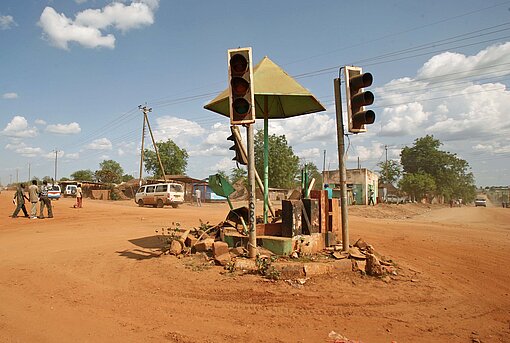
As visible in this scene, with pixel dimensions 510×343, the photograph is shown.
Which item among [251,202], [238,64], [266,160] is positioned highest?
[238,64]

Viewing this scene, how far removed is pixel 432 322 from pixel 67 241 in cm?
861

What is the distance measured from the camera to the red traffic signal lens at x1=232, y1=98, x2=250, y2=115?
5.54m

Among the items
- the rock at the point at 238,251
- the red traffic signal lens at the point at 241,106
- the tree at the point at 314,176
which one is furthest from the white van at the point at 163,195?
the red traffic signal lens at the point at 241,106

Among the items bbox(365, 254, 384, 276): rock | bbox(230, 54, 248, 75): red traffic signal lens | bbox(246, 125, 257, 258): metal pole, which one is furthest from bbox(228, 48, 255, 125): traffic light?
bbox(365, 254, 384, 276): rock

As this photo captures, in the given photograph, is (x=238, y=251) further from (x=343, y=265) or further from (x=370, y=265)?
(x=370, y=265)

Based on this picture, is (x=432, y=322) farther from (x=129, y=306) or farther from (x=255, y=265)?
(x=129, y=306)

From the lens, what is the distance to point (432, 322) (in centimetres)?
401

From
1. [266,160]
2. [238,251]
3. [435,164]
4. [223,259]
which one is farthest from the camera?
[435,164]

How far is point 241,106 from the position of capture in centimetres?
556

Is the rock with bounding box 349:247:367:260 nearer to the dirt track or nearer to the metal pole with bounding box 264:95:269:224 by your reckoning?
the dirt track

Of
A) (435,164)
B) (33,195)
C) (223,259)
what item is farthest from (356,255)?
(435,164)

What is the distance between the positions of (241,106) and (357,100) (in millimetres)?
2017

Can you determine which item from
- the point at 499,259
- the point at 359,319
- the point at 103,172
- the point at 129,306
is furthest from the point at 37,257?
the point at 103,172

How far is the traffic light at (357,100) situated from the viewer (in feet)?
19.6
